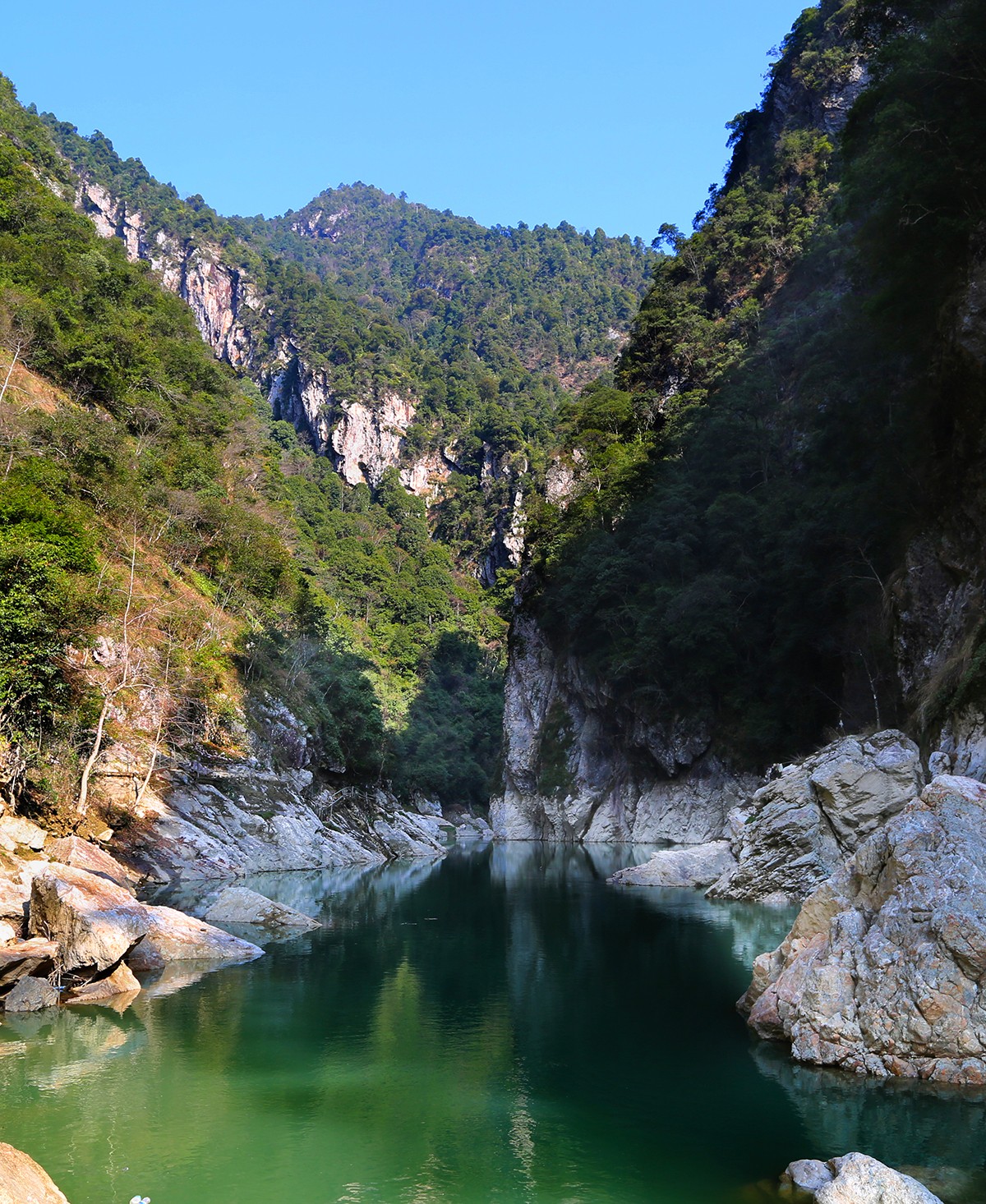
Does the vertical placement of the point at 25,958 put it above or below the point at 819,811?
below

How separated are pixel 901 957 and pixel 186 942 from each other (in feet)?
43.8

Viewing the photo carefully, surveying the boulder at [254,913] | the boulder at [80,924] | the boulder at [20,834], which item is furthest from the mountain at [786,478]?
the boulder at [20,834]

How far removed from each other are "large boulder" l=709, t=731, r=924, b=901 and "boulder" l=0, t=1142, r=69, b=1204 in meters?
17.8

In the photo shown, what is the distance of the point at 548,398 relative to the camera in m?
140

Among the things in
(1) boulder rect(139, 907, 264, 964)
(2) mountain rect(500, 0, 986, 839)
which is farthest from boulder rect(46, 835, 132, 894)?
(2) mountain rect(500, 0, 986, 839)

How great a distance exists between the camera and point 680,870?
31.6 metres

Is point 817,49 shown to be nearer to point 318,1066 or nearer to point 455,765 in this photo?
point 455,765

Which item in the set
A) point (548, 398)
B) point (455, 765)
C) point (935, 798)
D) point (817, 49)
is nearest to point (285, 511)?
point (455, 765)

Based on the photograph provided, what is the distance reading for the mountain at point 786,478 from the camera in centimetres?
2208

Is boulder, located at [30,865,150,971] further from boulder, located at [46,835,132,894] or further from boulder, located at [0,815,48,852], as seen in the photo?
boulder, located at [46,835,132,894]

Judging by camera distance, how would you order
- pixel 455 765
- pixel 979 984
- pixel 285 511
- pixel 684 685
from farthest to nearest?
pixel 455 765
pixel 285 511
pixel 684 685
pixel 979 984

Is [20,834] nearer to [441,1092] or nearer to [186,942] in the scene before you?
[186,942]

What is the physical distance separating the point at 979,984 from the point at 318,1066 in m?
7.93

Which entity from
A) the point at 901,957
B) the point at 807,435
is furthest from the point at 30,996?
the point at 807,435
